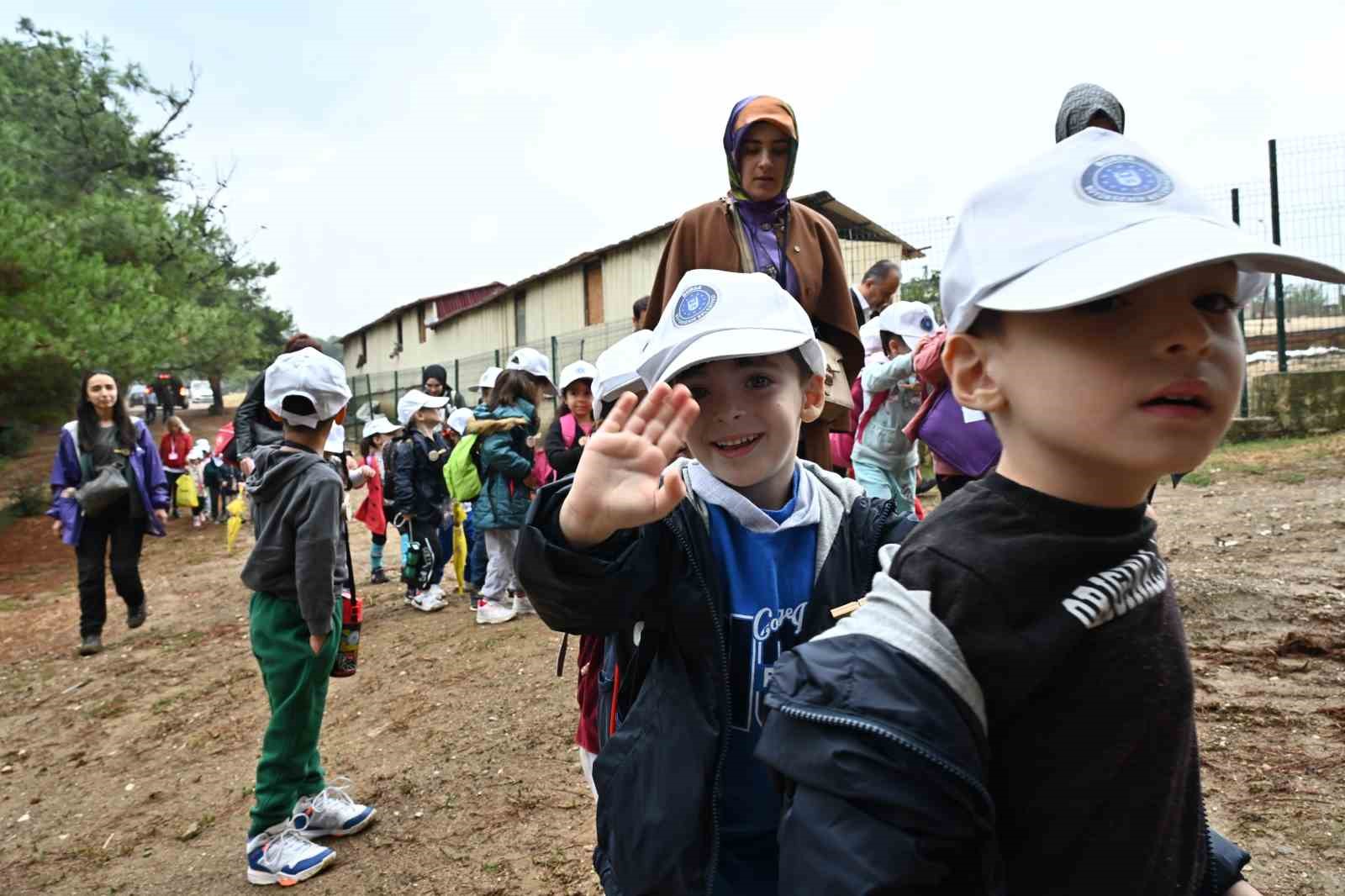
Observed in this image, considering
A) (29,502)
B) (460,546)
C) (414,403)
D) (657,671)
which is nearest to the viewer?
(657,671)

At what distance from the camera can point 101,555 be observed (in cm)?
672

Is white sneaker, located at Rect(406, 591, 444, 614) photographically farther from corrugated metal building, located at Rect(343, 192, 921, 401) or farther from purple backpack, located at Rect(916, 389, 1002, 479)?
corrugated metal building, located at Rect(343, 192, 921, 401)

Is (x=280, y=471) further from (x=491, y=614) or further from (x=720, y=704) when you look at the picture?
(x=491, y=614)

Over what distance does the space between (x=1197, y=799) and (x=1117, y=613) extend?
340mm

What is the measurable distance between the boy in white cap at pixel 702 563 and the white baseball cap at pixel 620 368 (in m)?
1.32

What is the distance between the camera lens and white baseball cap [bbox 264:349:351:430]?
334 centimetres

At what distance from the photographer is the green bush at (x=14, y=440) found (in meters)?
15.9

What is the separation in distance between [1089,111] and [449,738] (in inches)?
150

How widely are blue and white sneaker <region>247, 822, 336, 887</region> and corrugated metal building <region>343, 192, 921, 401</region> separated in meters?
9.72

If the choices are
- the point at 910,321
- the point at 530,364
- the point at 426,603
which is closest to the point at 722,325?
the point at 910,321

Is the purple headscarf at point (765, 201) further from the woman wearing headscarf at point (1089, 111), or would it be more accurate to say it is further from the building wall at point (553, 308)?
the building wall at point (553, 308)

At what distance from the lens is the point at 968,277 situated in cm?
96

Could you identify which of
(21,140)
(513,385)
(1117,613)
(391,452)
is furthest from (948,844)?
(21,140)

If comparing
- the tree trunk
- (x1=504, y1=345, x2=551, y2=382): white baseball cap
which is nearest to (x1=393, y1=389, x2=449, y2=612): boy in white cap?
(x1=504, y1=345, x2=551, y2=382): white baseball cap
